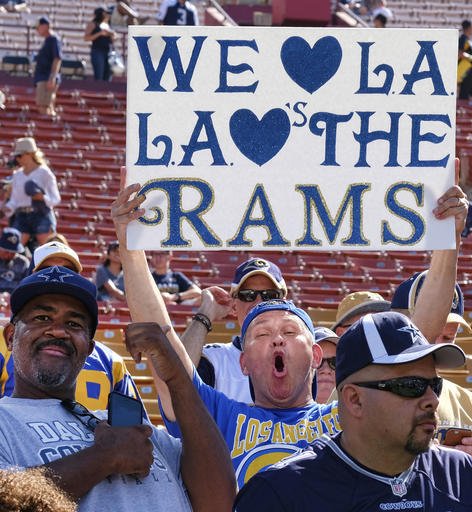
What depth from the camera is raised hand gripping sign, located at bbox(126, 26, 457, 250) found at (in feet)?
14.7

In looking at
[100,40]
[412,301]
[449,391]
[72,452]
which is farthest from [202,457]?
[100,40]

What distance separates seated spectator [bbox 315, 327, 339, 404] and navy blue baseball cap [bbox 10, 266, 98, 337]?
174cm

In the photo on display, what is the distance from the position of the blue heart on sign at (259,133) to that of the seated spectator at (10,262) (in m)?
5.51

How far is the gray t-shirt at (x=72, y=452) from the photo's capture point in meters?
3.41

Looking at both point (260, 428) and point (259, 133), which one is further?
point (259, 133)

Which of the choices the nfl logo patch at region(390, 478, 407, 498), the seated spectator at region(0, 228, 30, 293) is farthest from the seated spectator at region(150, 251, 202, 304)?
the nfl logo patch at region(390, 478, 407, 498)

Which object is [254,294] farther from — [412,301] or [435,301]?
[435,301]

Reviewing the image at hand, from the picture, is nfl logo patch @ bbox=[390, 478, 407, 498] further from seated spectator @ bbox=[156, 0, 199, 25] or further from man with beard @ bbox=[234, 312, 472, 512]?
seated spectator @ bbox=[156, 0, 199, 25]

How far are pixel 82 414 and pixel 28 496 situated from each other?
889mm

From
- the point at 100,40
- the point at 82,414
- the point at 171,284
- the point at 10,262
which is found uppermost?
the point at 100,40

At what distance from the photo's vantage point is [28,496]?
2.73 meters

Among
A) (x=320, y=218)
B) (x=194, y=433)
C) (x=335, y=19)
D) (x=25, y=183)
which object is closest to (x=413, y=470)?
A: (x=194, y=433)

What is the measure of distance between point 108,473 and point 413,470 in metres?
0.72

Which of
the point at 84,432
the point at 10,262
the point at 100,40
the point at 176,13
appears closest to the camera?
the point at 84,432
